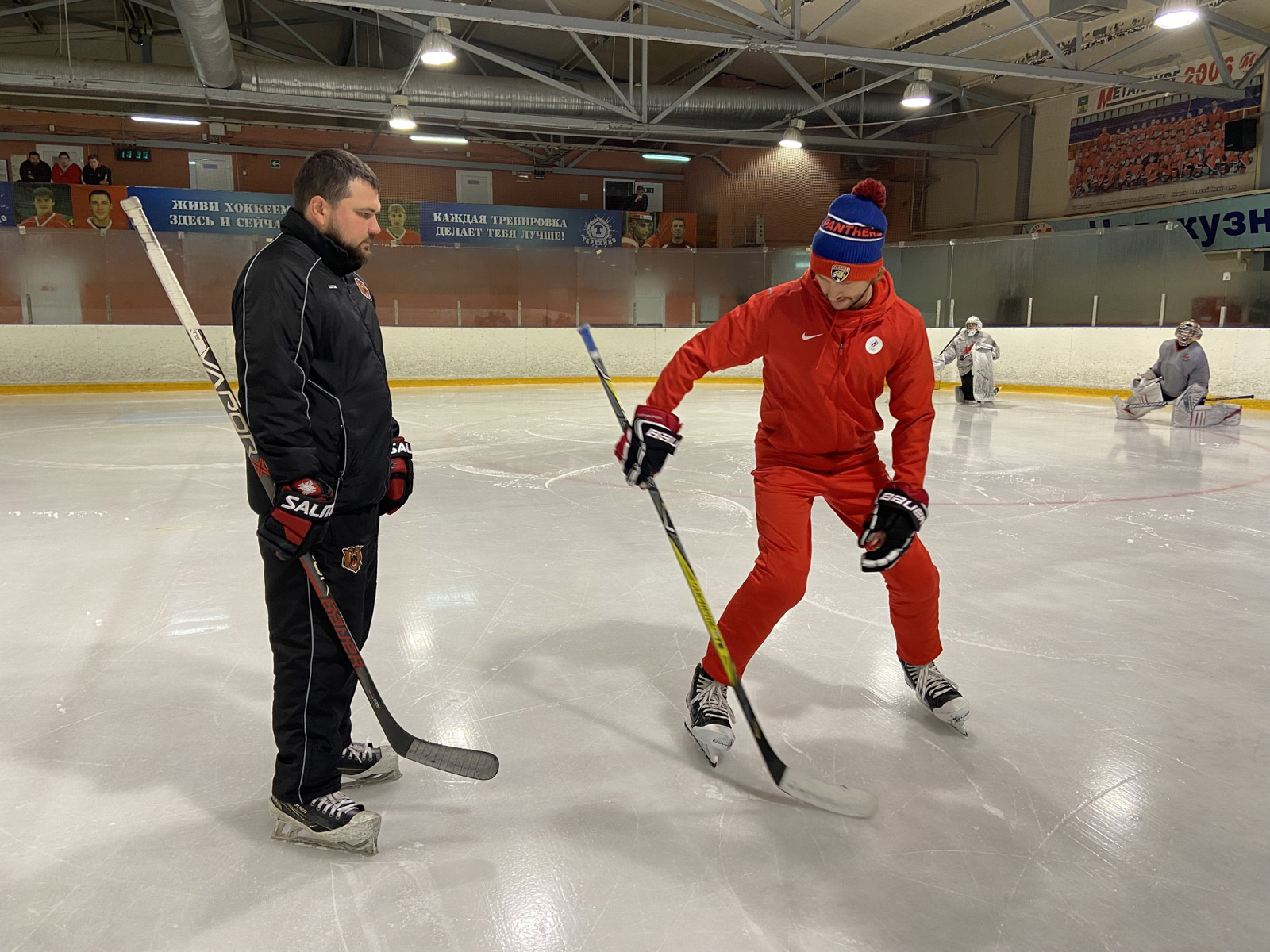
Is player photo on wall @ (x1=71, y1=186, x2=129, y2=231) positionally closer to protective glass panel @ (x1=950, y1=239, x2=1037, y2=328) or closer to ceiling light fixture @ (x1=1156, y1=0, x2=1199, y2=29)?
protective glass panel @ (x1=950, y1=239, x2=1037, y2=328)

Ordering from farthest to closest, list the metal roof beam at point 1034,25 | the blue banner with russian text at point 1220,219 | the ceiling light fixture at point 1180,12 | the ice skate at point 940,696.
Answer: the blue banner with russian text at point 1220,219
the metal roof beam at point 1034,25
the ceiling light fixture at point 1180,12
the ice skate at point 940,696

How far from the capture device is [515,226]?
50.9 feet

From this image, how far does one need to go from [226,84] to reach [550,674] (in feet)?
36.0

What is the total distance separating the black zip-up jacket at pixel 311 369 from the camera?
149 centimetres

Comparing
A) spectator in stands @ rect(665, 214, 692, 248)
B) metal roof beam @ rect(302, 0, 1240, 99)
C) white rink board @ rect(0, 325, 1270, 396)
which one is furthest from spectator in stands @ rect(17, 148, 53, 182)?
spectator in stands @ rect(665, 214, 692, 248)

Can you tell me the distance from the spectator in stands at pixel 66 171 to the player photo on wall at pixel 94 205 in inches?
12.9

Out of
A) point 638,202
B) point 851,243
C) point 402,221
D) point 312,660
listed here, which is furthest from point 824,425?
point 638,202

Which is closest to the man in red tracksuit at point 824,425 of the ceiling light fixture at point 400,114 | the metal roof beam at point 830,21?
the metal roof beam at point 830,21

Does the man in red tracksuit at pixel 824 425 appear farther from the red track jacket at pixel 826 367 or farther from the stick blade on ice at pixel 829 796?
the stick blade on ice at pixel 829 796

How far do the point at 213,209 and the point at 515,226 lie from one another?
4.88 metres

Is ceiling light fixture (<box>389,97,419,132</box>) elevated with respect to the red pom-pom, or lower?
elevated

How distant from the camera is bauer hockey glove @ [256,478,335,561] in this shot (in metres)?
1.51

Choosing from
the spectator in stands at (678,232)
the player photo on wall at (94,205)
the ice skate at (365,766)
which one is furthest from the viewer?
the spectator in stands at (678,232)

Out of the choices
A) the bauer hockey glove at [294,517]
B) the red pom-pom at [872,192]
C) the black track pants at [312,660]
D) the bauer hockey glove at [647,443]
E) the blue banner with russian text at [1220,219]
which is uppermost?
the blue banner with russian text at [1220,219]
